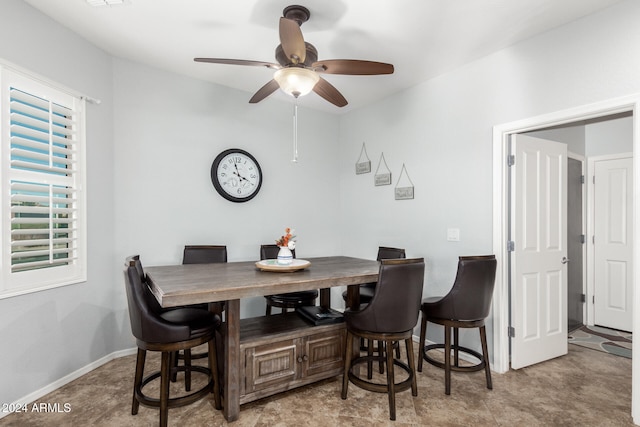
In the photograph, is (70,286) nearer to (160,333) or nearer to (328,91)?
(160,333)

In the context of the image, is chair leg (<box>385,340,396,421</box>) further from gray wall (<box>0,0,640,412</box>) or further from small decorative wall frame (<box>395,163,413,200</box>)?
small decorative wall frame (<box>395,163,413,200</box>)

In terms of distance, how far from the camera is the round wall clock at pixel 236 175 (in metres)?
3.72

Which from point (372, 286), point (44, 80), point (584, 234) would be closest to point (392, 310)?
point (372, 286)

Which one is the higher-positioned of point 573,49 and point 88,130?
point 573,49

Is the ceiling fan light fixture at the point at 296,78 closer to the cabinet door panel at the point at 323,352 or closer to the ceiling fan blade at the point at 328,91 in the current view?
the ceiling fan blade at the point at 328,91

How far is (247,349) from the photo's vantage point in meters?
2.22

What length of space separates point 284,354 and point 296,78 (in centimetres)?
186

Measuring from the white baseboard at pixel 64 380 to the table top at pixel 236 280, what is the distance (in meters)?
1.03

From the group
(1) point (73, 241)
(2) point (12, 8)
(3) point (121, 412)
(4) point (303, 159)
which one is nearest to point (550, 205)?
(4) point (303, 159)

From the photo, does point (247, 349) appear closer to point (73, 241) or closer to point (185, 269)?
point (185, 269)

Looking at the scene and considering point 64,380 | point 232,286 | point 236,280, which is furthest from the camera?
point 64,380

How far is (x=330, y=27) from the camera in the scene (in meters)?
2.56

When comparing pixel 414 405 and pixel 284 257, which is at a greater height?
pixel 284 257

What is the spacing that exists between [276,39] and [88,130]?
1.75 metres
